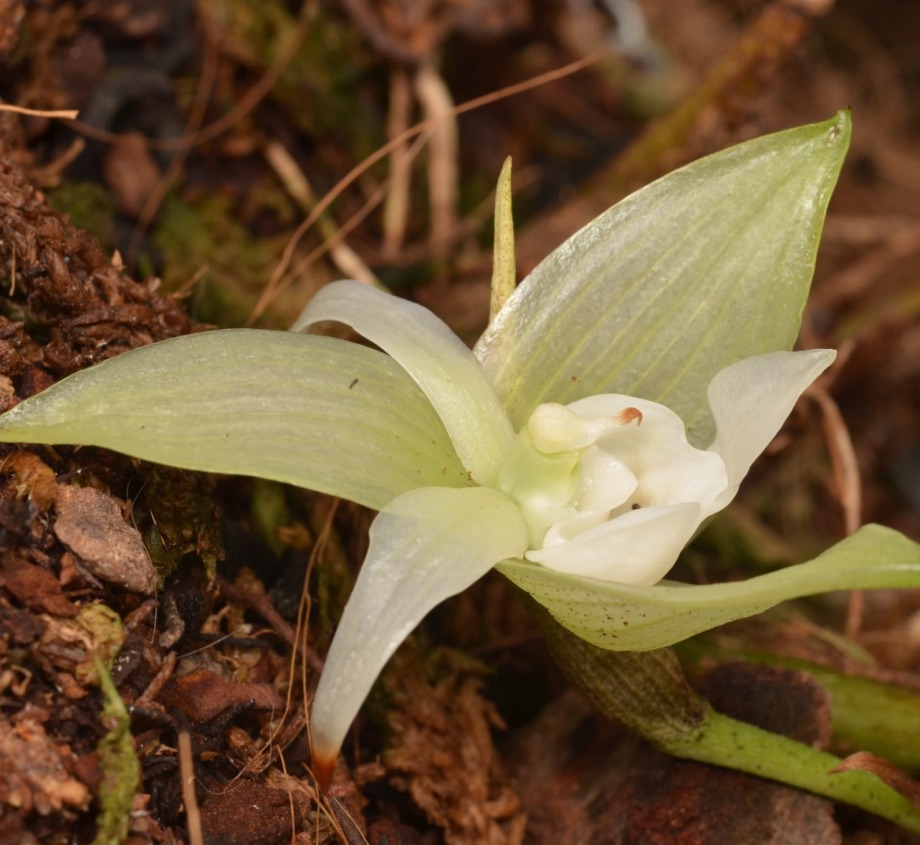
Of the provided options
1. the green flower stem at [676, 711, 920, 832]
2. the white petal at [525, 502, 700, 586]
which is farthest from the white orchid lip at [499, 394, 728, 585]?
the green flower stem at [676, 711, 920, 832]

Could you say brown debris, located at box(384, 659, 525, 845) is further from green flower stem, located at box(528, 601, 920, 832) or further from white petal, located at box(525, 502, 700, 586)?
white petal, located at box(525, 502, 700, 586)

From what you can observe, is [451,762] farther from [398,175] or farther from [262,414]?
[398,175]

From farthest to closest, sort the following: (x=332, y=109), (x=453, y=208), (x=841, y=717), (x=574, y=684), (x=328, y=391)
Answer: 1. (x=453, y=208)
2. (x=332, y=109)
3. (x=841, y=717)
4. (x=574, y=684)
5. (x=328, y=391)

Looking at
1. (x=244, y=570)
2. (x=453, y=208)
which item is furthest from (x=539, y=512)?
(x=453, y=208)

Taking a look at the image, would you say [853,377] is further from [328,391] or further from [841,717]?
[328,391]

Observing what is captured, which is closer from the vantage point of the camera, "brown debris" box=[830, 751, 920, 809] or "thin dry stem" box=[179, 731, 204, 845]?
"thin dry stem" box=[179, 731, 204, 845]

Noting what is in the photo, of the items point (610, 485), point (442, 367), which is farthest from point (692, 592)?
point (442, 367)

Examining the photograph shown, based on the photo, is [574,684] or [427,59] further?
[427,59]
